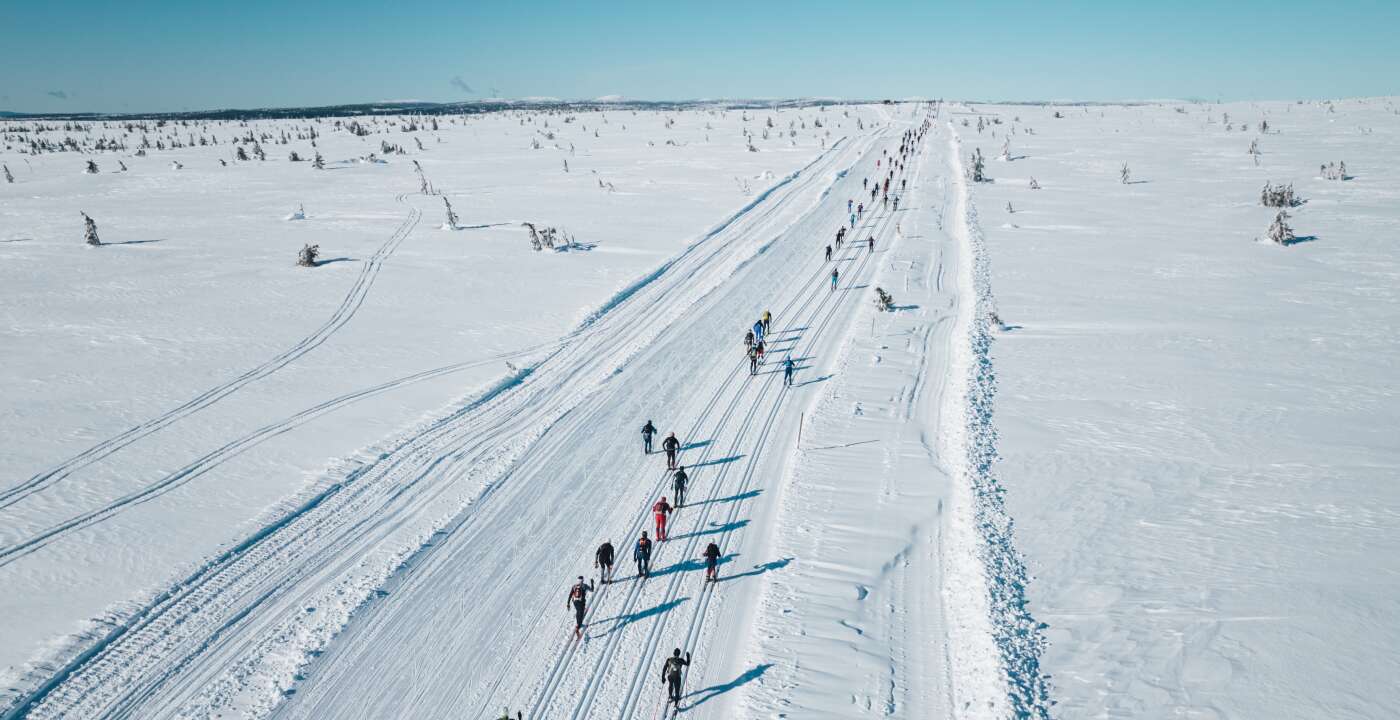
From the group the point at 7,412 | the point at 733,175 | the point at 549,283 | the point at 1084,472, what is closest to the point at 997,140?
the point at 733,175

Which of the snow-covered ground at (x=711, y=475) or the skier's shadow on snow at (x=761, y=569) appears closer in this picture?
the snow-covered ground at (x=711, y=475)

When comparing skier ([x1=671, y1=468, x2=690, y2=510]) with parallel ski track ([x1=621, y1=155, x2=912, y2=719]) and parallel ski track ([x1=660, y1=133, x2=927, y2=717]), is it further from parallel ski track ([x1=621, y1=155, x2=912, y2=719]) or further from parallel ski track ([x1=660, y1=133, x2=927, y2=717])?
parallel ski track ([x1=660, y1=133, x2=927, y2=717])

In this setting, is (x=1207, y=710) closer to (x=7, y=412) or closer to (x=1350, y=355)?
(x=1350, y=355)

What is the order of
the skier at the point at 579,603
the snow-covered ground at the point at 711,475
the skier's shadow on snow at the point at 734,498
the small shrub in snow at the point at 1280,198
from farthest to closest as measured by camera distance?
the small shrub in snow at the point at 1280,198, the skier's shadow on snow at the point at 734,498, the skier at the point at 579,603, the snow-covered ground at the point at 711,475

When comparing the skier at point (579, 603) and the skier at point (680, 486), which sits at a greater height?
the skier at point (680, 486)

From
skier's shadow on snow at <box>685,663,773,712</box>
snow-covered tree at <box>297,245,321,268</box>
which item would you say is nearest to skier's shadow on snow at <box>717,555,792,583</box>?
skier's shadow on snow at <box>685,663,773,712</box>

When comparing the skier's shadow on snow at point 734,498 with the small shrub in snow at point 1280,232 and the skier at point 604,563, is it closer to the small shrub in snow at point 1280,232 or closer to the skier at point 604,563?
the skier at point 604,563

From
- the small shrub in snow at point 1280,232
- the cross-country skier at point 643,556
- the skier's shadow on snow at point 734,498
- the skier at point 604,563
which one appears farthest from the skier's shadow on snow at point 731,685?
the small shrub in snow at point 1280,232

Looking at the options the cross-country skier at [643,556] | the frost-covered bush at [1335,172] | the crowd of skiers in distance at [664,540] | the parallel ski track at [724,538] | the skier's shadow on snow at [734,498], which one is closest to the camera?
the crowd of skiers in distance at [664,540]
